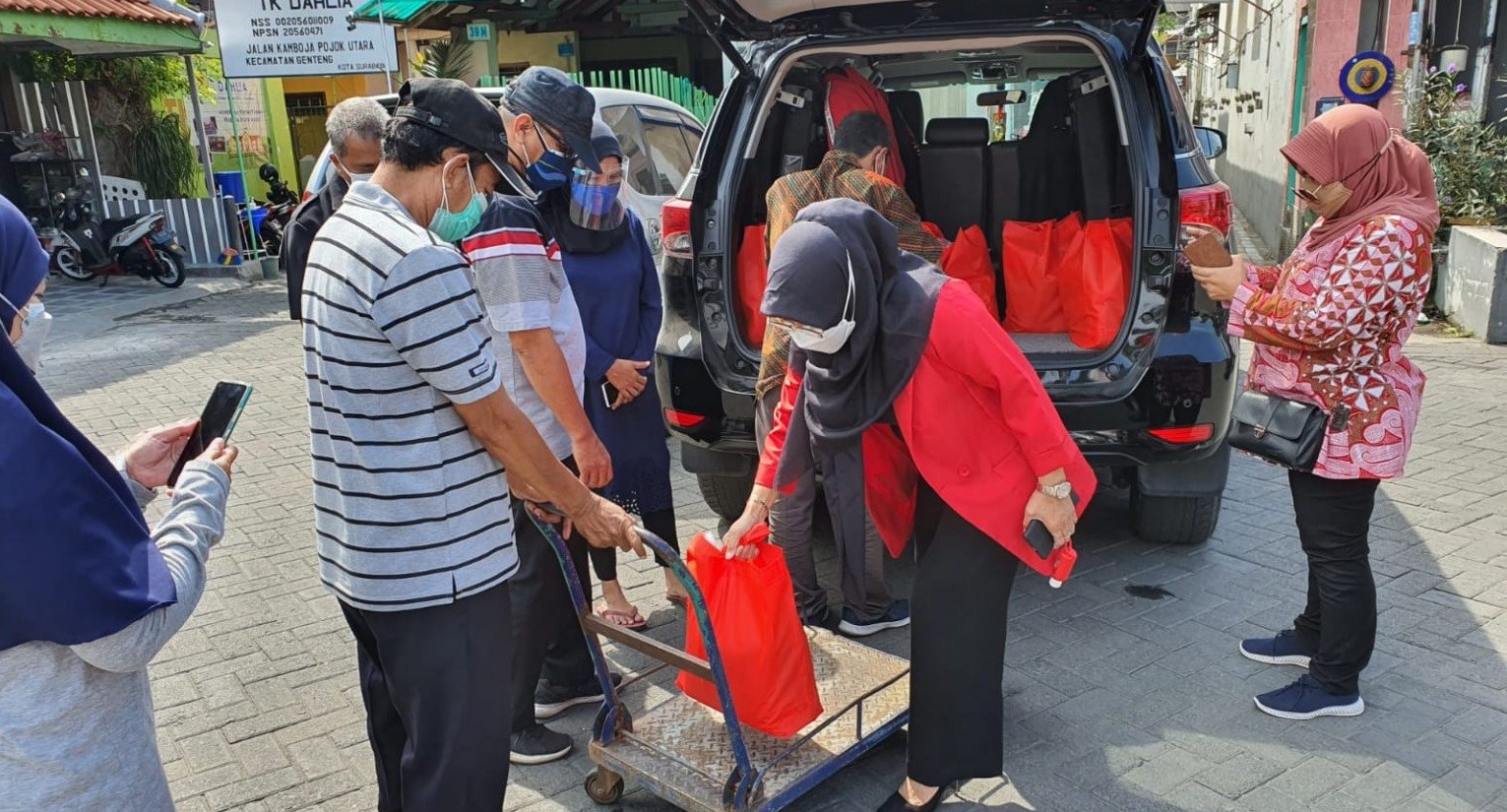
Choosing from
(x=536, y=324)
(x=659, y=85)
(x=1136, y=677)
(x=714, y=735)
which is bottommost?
(x=1136, y=677)

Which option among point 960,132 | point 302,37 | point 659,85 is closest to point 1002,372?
point 960,132

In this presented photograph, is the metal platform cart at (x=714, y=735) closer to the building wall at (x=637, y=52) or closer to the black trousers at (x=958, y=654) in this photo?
the black trousers at (x=958, y=654)

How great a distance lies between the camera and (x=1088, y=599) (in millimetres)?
3904

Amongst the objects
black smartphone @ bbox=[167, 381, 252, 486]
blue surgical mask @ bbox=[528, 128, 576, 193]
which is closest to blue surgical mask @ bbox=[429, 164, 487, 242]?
blue surgical mask @ bbox=[528, 128, 576, 193]

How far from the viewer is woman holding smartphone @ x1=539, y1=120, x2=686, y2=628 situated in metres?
3.23

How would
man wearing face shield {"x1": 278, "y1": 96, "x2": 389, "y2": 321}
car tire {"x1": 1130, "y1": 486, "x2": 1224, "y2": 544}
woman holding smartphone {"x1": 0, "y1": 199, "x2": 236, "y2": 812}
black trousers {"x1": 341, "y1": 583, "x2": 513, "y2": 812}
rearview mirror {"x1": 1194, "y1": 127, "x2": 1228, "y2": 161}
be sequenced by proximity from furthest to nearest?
rearview mirror {"x1": 1194, "y1": 127, "x2": 1228, "y2": 161} → car tire {"x1": 1130, "y1": 486, "x2": 1224, "y2": 544} → man wearing face shield {"x1": 278, "y1": 96, "x2": 389, "y2": 321} → black trousers {"x1": 341, "y1": 583, "x2": 513, "y2": 812} → woman holding smartphone {"x1": 0, "y1": 199, "x2": 236, "y2": 812}

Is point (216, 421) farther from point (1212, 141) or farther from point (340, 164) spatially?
point (1212, 141)

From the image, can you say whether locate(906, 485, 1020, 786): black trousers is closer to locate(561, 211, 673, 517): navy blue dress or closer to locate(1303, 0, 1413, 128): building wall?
locate(561, 211, 673, 517): navy blue dress

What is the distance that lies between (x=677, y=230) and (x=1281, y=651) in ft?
7.82

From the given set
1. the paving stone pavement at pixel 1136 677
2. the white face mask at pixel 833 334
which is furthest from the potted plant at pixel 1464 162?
the white face mask at pixel 833 334

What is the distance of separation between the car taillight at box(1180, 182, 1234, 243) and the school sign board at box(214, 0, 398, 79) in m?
10.8

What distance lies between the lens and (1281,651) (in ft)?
11.1

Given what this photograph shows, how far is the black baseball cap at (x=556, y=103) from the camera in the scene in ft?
9.71

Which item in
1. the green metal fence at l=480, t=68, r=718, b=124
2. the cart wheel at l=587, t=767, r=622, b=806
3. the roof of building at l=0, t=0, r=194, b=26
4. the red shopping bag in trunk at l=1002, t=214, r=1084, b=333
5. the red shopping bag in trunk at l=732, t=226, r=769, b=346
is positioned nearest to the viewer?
the cart wheel at l=587, t=767, r=622, b=806
